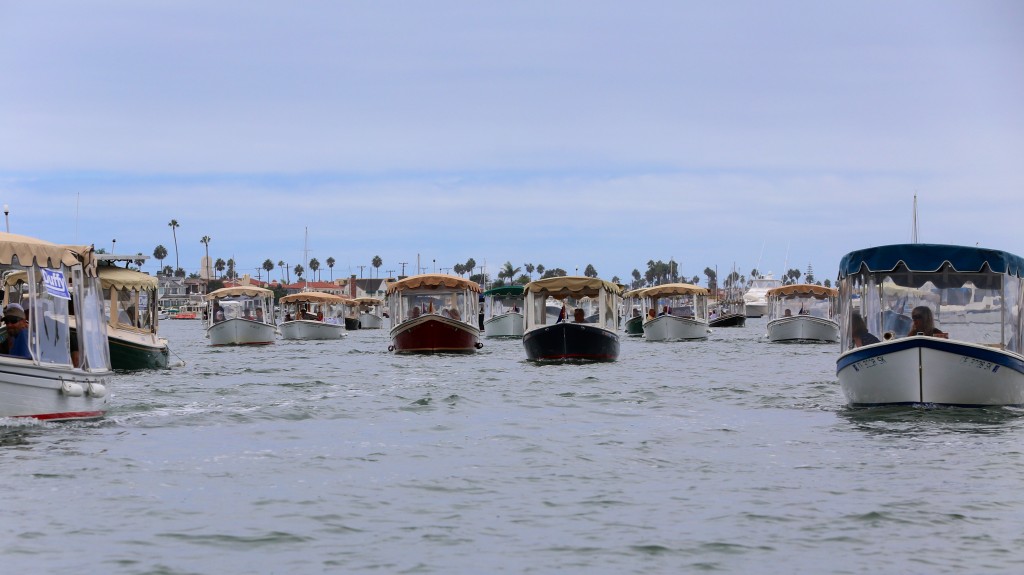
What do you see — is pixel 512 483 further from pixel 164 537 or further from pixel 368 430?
pixel 368 430

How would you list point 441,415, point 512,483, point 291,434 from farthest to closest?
1. point 441,415
2. point 291,434
3. point 512,483

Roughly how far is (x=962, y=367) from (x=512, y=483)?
29.1ft

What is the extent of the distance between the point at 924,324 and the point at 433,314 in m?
25.4

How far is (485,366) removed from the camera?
37469 mm

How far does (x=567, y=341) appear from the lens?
38.0 m

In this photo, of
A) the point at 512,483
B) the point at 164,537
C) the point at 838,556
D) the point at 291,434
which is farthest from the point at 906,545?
the point at 291,434

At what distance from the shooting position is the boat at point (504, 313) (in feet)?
233

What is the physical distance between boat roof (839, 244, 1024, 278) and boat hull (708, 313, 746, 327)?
3118 inches

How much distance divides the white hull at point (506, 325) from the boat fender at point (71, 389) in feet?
172

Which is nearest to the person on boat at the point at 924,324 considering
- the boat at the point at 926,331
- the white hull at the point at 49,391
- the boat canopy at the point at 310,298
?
the boat at the point at 926,331

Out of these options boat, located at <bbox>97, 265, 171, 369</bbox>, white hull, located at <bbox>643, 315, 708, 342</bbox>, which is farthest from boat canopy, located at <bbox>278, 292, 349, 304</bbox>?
boat, located at <bbox>97, 265, 171, 369</bbox>

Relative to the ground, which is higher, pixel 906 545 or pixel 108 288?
pixel 108 288

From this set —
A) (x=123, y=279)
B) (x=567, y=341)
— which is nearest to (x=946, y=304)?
(x=567, y=341)

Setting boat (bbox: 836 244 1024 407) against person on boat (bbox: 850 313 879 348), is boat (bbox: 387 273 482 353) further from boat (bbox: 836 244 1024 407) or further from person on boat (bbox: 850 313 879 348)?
person on boat (bbox: 850 313 879 348)
